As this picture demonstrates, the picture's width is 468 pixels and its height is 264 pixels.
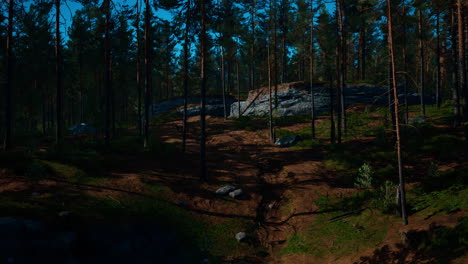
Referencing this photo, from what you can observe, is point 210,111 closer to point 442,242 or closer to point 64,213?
point 64,213

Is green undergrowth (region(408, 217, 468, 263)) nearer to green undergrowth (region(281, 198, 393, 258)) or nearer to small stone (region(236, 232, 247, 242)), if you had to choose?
green undergrowth (region(281, 198, 393, 258))

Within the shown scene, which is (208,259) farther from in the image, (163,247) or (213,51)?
(213,51)

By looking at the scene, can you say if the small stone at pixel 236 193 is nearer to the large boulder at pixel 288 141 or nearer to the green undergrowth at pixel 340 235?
the green undergrowth at pixel 340 235

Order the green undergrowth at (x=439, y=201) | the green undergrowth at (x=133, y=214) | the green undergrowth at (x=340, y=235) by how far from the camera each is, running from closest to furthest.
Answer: the green undergrowth at (x=133, y=214), the green undergrowth at (x=439, y=201), the green undergrowth at (x=340, y=235)

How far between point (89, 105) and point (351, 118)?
79.9ft

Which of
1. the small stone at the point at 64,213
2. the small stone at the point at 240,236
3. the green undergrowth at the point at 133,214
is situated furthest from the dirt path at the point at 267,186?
the small stone at the point at 64,213

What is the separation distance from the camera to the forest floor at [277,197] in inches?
358

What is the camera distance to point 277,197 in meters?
14.3

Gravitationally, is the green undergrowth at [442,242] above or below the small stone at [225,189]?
below

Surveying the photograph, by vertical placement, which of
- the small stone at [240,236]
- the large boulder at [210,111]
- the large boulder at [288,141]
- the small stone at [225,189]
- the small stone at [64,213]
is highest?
the large boulder at [210,111]

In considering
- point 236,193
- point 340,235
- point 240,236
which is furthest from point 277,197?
point 340,235

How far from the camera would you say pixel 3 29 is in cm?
2528

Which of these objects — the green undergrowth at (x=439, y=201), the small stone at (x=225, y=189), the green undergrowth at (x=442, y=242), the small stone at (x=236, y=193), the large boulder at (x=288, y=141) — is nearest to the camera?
the green undergrowth at (x=442, y=242)

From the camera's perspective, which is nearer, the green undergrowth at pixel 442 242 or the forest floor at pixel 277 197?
the green undergrowth at pixel 442 242
